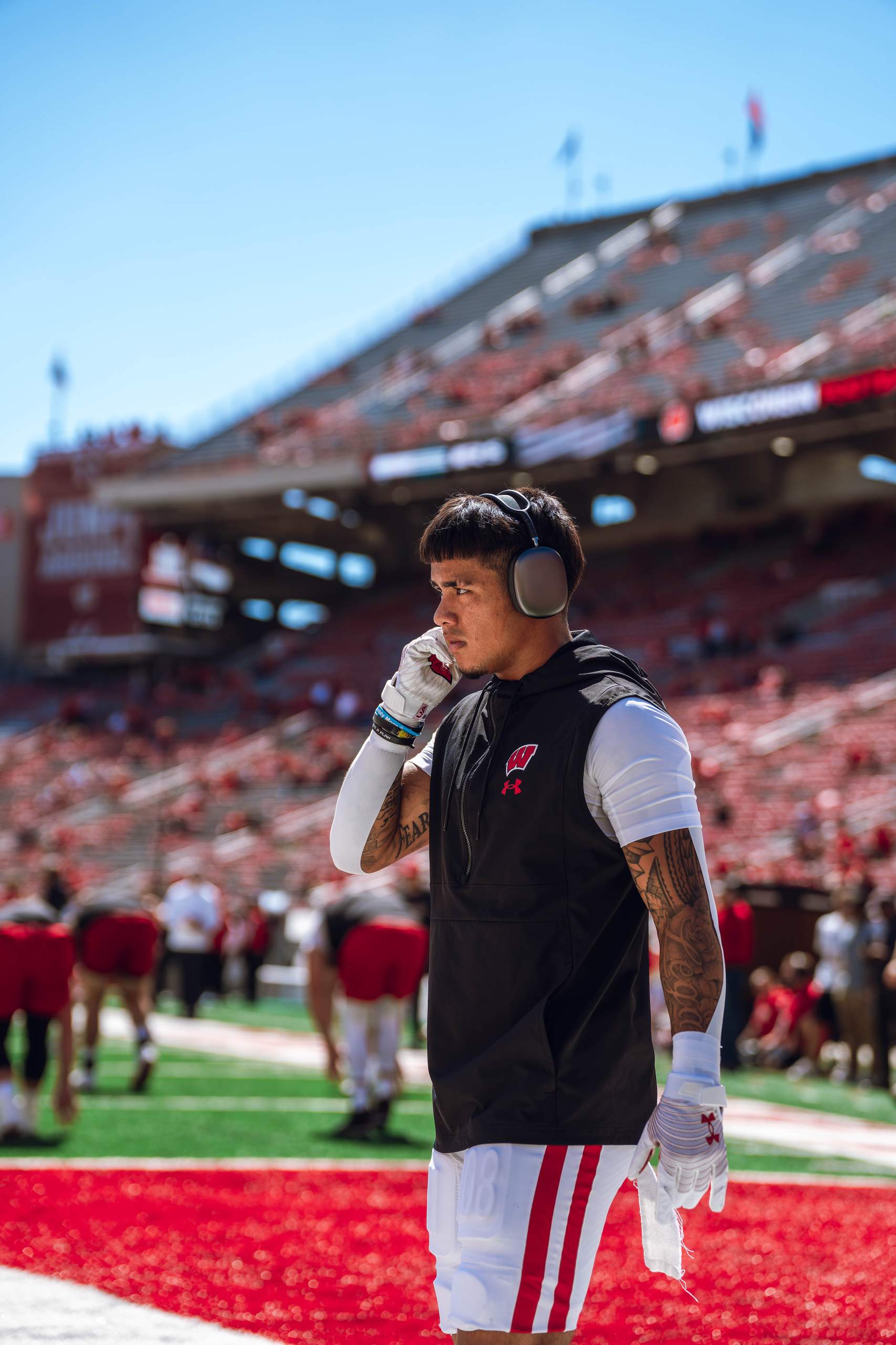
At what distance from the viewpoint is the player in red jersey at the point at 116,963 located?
10578 millimetres

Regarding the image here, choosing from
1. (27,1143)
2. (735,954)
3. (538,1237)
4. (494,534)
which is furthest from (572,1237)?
(735,954)

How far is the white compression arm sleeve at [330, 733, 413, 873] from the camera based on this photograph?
301 cm

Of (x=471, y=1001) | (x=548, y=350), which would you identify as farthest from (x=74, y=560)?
(x=471, y=1001)

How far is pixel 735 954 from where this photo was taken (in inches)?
524

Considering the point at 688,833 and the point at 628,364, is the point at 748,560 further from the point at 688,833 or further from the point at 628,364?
the point at 688,833

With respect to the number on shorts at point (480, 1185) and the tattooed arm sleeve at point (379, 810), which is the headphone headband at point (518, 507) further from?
the number on shorts at point (480, 1185)

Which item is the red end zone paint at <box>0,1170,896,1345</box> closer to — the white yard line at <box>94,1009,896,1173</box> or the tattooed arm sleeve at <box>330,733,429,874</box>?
the white yard line at <box>94,1009,896,1173</box>

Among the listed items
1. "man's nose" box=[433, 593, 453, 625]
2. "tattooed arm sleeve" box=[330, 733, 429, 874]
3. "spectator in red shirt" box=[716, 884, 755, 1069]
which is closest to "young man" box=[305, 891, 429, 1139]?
"spectator in red shirt" box=[716, 884, 755, 1069]

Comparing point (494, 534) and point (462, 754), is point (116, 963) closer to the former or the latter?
point (462, 754)

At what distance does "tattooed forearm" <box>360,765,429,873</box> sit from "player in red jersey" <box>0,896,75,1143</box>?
5.38 m

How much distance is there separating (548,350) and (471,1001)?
1376 inches

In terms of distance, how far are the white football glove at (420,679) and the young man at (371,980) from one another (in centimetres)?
608

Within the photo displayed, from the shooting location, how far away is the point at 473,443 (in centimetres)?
3170

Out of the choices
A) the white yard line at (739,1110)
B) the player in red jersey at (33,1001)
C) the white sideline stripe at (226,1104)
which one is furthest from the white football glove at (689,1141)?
the white sideline stripe at (226,1104)
